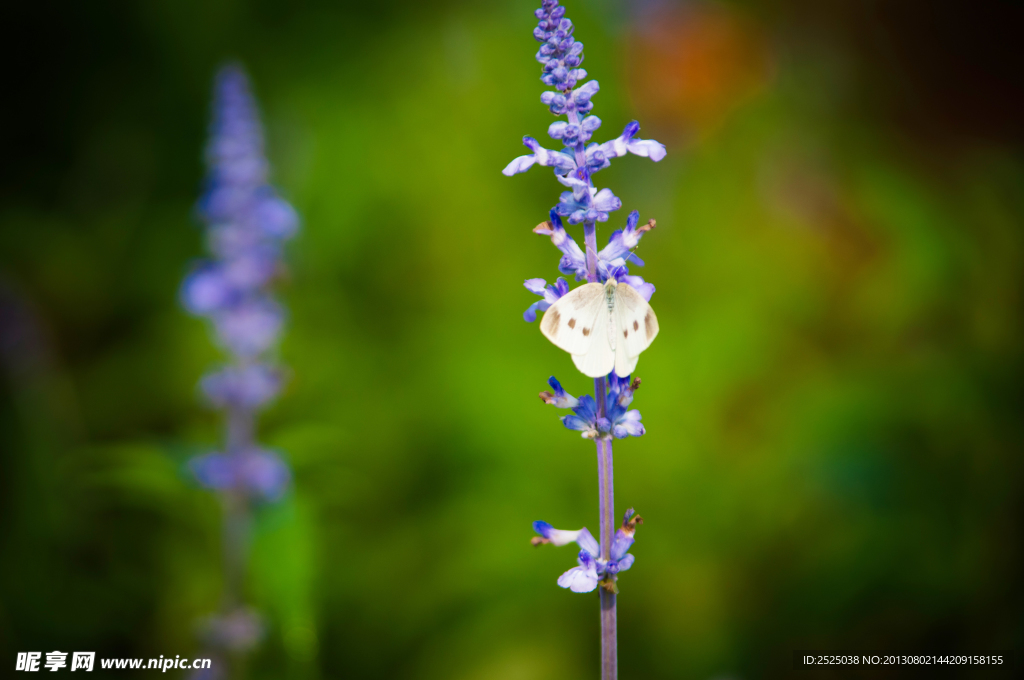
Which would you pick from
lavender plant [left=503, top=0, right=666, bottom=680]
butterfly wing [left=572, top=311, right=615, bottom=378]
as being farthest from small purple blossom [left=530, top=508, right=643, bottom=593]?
butterfly wing [left=572, top=311, right=615, bottom=378]

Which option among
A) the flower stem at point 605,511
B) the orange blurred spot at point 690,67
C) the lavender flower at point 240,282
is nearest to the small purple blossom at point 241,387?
the lavender flower at point 240,282

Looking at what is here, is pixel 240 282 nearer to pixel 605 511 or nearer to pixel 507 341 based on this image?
pixel 507 341

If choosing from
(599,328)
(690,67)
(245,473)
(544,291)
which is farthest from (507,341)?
(599,328)

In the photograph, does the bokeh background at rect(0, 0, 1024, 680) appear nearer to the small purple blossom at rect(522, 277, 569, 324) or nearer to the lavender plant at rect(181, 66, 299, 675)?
the lavender plant at rect(181, 66, 299, 675)

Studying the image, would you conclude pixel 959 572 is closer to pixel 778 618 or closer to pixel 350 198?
pixel 778 618

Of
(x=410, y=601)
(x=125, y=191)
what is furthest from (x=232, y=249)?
(x=125, y=191)
